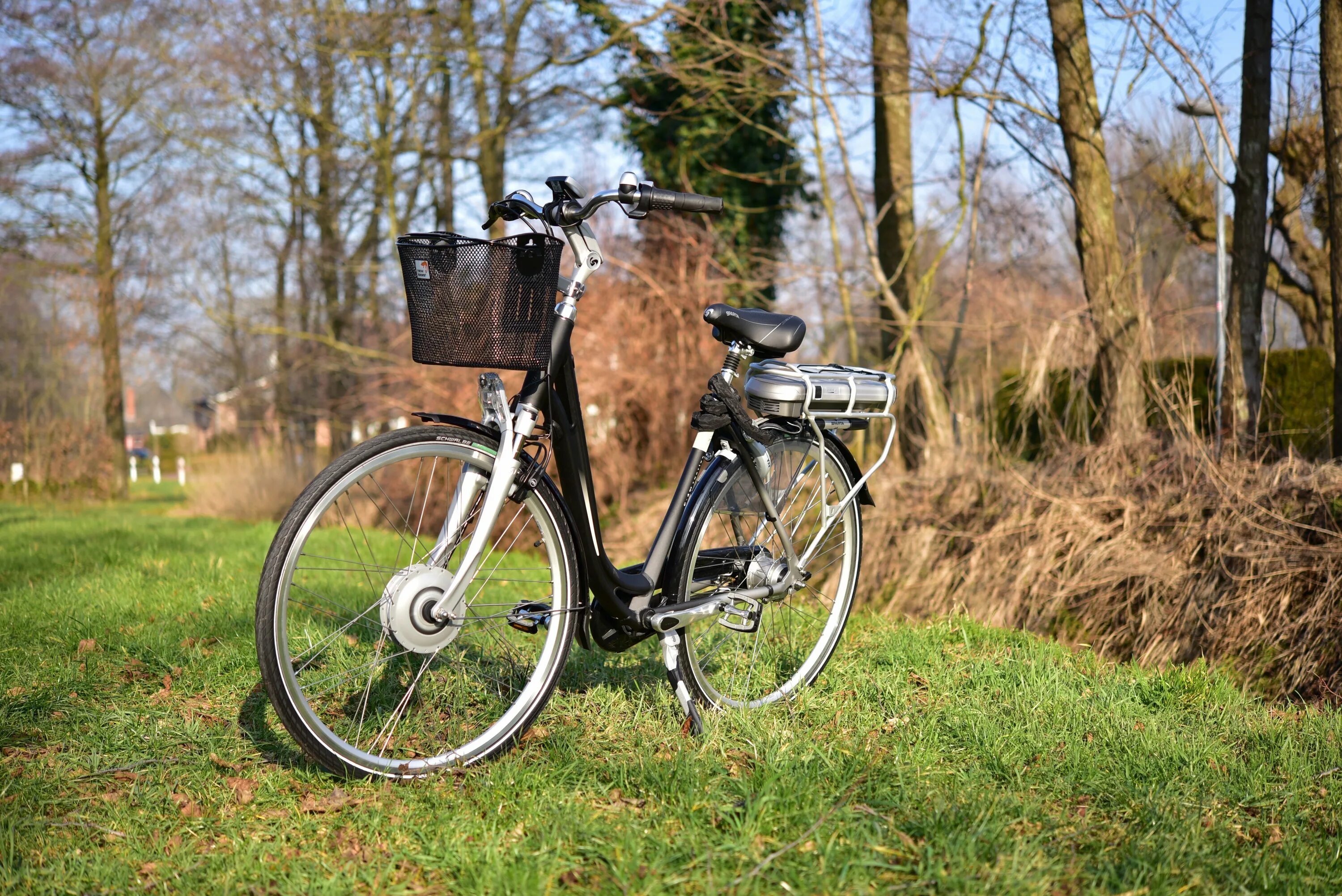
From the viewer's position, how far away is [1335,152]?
4652 millimetres

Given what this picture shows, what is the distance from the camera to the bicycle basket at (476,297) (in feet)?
7.88

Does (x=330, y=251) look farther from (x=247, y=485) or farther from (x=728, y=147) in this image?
(x=728, y=147)

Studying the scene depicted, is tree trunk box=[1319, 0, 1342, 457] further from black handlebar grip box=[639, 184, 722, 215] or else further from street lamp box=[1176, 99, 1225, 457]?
black handlebar grip box=[639, 184, 722, 215]

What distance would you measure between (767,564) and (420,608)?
119cm

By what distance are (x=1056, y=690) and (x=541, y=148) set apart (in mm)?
11568

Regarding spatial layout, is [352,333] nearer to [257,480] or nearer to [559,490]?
[257,480]

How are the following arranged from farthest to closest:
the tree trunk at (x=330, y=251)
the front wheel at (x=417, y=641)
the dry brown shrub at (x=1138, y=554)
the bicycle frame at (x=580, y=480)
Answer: the tree trunk at (x=330, y=251)
the dry brown shrub at (x=1138, y=554)
the bicycle frame at (x=580, y=480)
the front wheel at (x=417, y=641)

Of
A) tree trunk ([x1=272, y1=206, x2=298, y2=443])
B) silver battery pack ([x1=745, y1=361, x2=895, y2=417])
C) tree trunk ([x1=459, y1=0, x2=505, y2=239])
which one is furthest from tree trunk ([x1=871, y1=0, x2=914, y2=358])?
tree trunk ([x1=272, y1=206, x2=298, y2=443])

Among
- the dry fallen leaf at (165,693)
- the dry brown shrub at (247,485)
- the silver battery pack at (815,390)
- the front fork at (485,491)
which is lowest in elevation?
the dry brown shrub at (247,485)

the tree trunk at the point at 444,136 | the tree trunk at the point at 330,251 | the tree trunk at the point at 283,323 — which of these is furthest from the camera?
the tree trunk at the point at 283,323

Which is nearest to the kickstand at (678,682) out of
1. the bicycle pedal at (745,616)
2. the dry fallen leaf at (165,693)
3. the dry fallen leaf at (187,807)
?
the bicycle pedal at (745,616)

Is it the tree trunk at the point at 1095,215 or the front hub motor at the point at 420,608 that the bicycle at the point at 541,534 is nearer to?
the front hub motor at the point at 420,608

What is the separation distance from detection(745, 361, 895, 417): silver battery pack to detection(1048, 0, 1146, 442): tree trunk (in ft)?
9.56

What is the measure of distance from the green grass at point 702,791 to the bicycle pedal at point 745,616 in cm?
30
